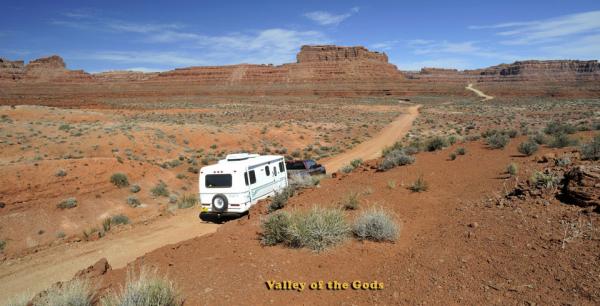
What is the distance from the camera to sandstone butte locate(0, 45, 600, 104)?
108250 millimetres

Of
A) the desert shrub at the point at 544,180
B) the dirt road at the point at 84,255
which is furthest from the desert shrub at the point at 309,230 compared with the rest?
the dirt road at the point at 84,255

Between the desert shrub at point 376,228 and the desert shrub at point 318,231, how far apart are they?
0.26 m

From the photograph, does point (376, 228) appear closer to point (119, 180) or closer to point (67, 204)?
point (67, 204)

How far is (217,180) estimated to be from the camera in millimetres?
12430

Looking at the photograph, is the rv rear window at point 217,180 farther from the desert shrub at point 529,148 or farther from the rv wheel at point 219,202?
the desert shrub at point 529,148

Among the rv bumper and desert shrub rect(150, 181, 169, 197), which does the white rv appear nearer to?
the rv bumper

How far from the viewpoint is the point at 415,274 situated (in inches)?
203

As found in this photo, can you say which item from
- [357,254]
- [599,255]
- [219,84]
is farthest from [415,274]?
[219,84]

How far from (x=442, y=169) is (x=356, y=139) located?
73.1ft

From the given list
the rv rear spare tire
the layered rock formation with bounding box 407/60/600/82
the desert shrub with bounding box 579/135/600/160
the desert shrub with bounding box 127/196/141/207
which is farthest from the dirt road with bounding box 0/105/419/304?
the layered rock formation with bounding box 407/60/600/82

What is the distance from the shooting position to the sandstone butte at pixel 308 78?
355 feet

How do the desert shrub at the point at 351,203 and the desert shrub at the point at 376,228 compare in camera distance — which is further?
the desert shrub at the point at 351,203

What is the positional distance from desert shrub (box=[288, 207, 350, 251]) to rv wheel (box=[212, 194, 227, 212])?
5892 millimetres

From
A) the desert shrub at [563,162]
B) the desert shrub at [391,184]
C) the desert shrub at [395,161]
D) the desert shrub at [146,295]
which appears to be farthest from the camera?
the desert shrub at [395,161]
